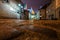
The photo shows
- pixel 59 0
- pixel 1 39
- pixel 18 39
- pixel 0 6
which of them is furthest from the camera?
pixel 59 0

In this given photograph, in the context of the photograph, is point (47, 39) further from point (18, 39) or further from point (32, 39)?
point (18, 39)

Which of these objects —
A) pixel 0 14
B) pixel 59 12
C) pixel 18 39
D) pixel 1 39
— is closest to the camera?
pixel 1 39

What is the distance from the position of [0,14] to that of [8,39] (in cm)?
986

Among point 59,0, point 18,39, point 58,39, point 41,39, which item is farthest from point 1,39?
point 59,0

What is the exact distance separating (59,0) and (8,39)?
13.2 metres

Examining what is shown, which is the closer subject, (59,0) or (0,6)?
(0,6)

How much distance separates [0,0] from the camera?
499 inches

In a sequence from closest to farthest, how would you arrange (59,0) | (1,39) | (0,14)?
1. (1,39)
2. (0,14)
3. (59,0)

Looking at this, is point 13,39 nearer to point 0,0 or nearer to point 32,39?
point 32,39

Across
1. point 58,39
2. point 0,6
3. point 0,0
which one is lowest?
point 58,39

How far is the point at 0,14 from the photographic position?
36.0 feet

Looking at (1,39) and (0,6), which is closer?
(1,39)

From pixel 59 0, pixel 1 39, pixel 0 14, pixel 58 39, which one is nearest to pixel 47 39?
pixel 58 39

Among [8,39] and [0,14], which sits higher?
[0,14]
